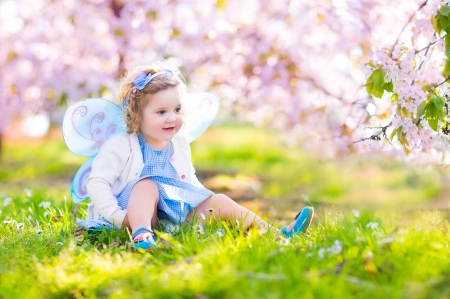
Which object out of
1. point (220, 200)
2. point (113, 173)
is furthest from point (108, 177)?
point (220, 200)

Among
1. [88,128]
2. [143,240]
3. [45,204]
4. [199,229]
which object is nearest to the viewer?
[143,240]

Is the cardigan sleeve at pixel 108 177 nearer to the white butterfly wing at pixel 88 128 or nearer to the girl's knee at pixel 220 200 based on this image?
the white butterfly wing at pixel 88 128

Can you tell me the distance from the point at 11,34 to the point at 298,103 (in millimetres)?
3787

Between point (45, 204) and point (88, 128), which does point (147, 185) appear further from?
point (45, 204)

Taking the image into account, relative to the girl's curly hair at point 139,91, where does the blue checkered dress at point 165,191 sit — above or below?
below

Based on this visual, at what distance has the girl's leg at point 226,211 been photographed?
10.1 feet

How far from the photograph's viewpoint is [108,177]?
3.07 meters

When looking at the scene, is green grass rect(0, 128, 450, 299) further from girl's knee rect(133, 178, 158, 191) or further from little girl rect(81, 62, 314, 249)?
girl's knee rect(133, 178, 158, 191)

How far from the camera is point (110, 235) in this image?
301 cm

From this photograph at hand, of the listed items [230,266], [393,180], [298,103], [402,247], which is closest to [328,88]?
[298,103]

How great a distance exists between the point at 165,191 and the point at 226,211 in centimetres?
35

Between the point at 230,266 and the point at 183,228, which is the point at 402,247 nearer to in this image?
the point at 230,266

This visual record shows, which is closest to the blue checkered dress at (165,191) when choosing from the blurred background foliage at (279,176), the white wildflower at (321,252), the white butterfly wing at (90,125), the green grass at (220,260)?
the green grass at (220,260)

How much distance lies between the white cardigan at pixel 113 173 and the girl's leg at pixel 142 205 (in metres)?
0.08
